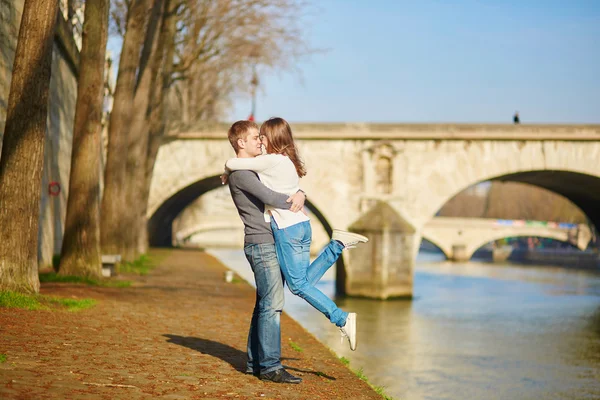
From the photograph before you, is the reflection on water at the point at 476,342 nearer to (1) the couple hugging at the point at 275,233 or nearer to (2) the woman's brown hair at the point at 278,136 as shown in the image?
(1) the couple hugging at the point at 275,233

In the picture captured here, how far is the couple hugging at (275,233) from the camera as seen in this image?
5.54 meters

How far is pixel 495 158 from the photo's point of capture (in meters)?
28.1

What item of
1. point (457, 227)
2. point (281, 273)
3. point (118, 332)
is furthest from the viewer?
point (457, 227)

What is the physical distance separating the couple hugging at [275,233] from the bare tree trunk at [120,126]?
34.5 ft

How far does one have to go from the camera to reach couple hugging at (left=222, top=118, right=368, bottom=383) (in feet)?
18.2

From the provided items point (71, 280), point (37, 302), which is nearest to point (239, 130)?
point (37, 302)

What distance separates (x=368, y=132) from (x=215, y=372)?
2291cm

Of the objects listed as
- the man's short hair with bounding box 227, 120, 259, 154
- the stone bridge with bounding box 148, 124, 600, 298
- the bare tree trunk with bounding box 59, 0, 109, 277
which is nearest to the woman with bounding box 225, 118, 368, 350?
the man's short hair with bounding box 227, 120, 259, 154

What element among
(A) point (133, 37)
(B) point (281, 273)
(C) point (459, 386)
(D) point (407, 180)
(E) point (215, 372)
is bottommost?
(C) point (459, 386)

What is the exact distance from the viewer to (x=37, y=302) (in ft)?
28.1

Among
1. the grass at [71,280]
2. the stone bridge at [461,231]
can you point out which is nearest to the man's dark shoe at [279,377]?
the grass at [71,280]

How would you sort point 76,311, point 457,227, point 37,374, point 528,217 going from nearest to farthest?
point 37,374, point 76,311, point 457,227, point 528,217

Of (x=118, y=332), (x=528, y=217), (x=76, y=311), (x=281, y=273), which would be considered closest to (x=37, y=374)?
(x=281, y=273)

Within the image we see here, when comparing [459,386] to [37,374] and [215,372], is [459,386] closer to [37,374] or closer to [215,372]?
[215,372]
